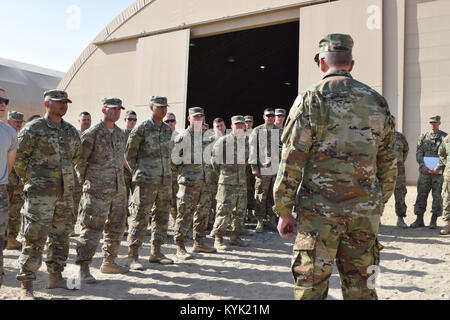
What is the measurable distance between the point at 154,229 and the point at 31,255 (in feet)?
5.46

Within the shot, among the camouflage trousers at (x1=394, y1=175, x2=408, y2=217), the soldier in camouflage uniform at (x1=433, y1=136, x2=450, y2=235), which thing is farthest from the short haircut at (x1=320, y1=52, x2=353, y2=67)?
the camouflage trousers at (x1=394, y1=175, x2=408, y2=217)

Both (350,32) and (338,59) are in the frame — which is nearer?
(338,59)

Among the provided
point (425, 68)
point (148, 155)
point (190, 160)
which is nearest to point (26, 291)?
point (148, 155)

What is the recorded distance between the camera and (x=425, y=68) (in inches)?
378

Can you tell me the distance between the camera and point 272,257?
5.54 metres

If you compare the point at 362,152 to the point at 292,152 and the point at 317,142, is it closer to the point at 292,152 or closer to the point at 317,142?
the point at 317,142

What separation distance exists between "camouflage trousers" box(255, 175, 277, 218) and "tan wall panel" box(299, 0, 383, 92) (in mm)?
4584

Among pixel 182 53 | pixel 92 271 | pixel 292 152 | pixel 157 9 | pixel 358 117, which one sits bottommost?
pixel 92 271

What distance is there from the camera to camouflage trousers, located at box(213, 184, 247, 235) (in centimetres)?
591

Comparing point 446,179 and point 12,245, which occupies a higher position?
point 446,179

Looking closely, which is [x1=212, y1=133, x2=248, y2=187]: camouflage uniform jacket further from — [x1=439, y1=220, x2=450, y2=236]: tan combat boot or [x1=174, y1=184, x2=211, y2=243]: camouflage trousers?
[x1=439, y1=220, x2=450, y2=236]: tan combat boot

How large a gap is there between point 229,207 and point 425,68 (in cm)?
698

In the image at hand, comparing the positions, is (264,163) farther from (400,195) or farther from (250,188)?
(400,195)
